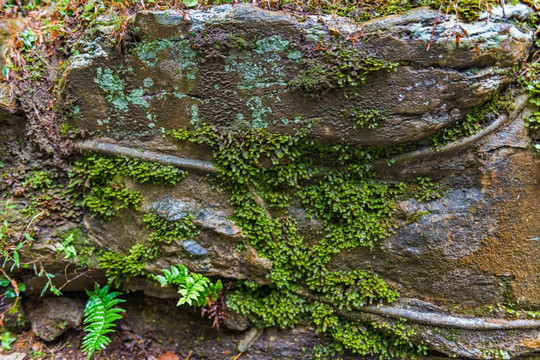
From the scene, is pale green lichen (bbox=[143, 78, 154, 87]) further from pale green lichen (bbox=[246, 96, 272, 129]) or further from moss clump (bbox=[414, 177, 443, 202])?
Result: moss clump (bbox=[414, 177, 443, 202])

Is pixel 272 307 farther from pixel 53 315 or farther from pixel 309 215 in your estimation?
pixel 53 315

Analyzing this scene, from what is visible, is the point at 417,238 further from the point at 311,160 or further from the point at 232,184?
the point at 232,184

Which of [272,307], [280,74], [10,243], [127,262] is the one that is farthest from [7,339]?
[280,74]

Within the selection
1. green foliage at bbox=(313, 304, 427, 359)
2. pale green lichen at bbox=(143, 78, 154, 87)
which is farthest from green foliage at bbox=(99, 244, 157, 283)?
green foliage at bbox=(313, 304, 427, 359)

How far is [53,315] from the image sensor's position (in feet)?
11.5

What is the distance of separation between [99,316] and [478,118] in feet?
13.7

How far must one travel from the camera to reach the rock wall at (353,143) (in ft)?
8.98

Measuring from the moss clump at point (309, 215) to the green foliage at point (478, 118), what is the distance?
0.63m

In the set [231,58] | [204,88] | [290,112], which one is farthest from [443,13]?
[204,88]

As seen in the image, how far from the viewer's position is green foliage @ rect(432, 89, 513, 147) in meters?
2.90

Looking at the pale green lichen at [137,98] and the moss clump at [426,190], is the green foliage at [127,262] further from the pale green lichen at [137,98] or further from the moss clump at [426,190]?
the moss clump at [426,190]

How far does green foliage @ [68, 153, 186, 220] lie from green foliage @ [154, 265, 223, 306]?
0.79 metres

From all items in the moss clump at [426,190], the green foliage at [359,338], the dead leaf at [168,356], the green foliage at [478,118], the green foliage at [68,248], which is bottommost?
the dead leaf at [168,356]

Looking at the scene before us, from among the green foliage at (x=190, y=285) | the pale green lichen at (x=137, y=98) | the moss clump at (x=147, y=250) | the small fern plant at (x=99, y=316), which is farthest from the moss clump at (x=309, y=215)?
the small fern plant at (x=99, y=316)
